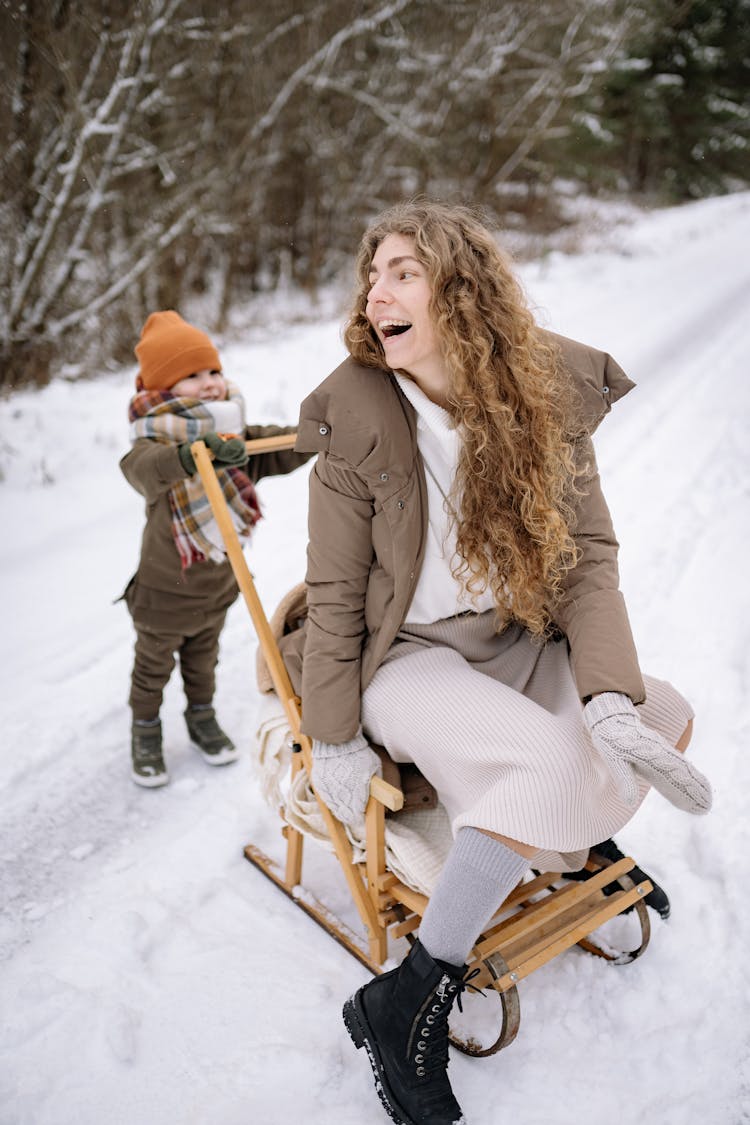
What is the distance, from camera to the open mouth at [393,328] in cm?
183

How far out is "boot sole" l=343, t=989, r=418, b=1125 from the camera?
1.67 meters

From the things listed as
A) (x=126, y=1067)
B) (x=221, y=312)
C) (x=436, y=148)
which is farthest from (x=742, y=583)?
(x=436, y=148)

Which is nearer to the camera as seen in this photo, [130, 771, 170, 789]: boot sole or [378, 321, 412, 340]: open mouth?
[378, 321, 412, 340]: open mouth

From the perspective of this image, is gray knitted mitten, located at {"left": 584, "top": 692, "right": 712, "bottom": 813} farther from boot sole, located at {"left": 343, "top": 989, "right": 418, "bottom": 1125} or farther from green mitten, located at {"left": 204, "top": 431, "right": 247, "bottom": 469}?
green mitten, located at {"left": 204, "top": 431, "right": 247, "bottom": 469}

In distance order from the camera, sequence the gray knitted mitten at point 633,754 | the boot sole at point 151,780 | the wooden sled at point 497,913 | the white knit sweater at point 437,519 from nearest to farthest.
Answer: the gray knitted mitten at point 633,754, the wooden sled at point 497,913, the white knit sweater at point 437,519, the boot sole at point 151,780

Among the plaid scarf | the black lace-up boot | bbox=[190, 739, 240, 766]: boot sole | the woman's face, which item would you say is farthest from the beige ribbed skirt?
bbox=[190, 739, 240, 766]: boot sole

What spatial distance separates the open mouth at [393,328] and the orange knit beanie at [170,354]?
3.19 feet

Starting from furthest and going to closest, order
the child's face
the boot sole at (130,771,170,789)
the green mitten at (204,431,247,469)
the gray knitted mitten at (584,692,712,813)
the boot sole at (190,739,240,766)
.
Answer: the boot sole at (190,739,240,766) < the boot sole at (130,771,170,789) < the child's face < the green mitten at (204,431,247,469) < the gray knitted mitten at (584,692,712,813)

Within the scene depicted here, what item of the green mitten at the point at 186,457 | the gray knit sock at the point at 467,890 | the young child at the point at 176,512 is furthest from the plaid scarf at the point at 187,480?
the gray knit sock at the point at 467,890

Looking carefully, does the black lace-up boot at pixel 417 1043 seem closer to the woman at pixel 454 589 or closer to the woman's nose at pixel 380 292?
the woman at pixel 454 589

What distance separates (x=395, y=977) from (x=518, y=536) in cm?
110

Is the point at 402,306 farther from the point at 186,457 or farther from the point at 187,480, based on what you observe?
the point at 187,480

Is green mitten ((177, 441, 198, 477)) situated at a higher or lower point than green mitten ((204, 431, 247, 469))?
lower

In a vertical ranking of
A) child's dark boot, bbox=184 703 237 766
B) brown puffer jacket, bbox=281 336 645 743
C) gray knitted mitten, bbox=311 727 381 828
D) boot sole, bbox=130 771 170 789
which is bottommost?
boot sole, bbox=130 771 170 789
